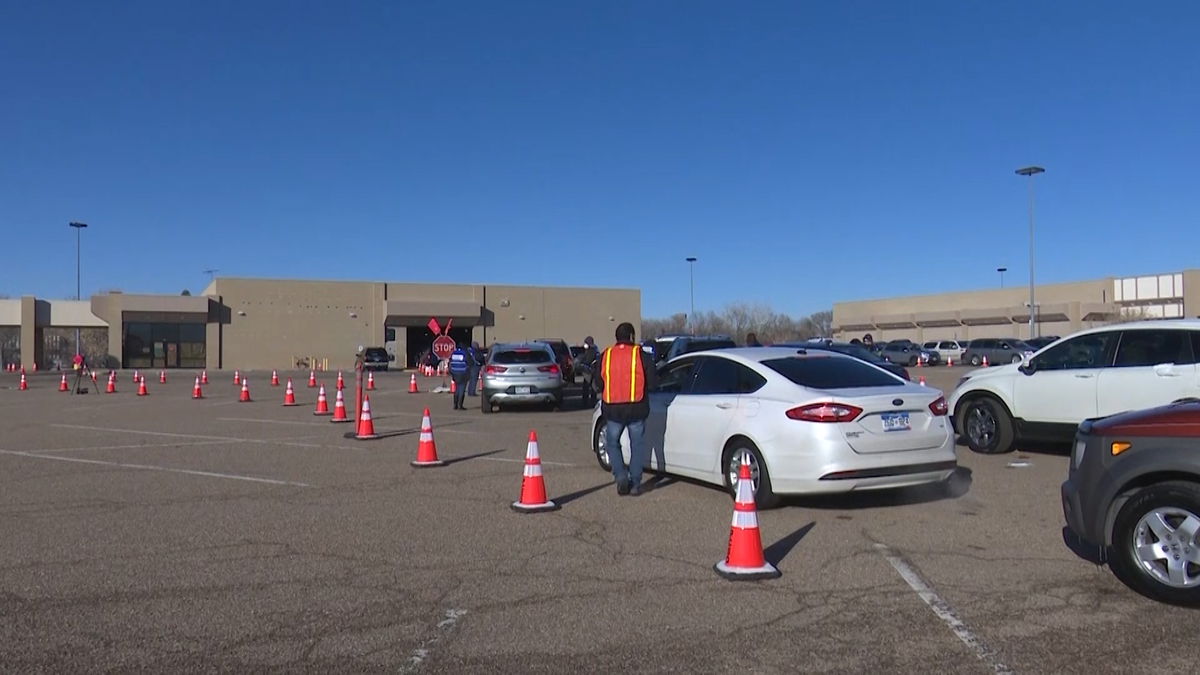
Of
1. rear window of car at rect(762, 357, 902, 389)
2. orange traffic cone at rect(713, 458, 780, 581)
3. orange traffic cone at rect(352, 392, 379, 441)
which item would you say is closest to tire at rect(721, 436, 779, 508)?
rear window of car at rect(762, 357, 902, 389)

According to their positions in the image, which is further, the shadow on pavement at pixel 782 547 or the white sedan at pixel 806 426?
the white sedan at pixel 806 426

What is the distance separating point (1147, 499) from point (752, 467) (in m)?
3.53

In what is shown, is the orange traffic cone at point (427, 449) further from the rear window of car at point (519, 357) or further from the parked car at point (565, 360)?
the parked car at point (565, 360)

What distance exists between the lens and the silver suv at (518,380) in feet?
64.2

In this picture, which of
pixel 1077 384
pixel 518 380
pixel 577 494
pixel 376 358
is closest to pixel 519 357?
pixel 518 380

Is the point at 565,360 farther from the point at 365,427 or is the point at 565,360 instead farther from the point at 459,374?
the point at 365,427

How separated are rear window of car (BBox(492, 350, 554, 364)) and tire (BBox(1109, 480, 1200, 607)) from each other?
1496cm

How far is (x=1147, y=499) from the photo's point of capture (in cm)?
558

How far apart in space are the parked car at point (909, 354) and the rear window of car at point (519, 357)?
3881 centimetres

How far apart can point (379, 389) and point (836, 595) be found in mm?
26819

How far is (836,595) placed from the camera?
588 cm

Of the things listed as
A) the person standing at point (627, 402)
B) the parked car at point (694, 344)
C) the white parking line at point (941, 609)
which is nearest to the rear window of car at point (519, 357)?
the parked car at point (694, 344)

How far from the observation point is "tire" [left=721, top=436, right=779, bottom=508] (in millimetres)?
8375

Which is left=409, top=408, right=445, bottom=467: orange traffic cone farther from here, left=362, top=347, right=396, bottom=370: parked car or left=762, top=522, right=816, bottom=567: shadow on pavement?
left=362, top=347, right=396, bottom=370: parked car
